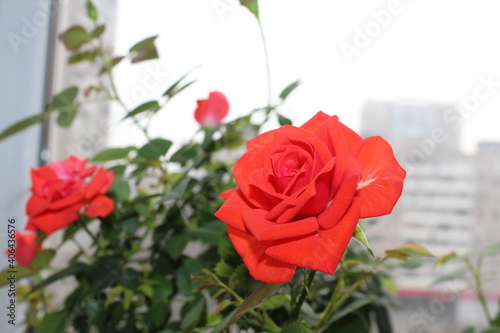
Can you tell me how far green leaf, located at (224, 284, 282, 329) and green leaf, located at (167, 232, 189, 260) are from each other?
209mm

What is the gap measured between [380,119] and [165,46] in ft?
1.77

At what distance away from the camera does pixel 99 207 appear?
465 millimetres

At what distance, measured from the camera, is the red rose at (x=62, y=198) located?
45cm

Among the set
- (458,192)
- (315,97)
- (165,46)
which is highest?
(165,46)

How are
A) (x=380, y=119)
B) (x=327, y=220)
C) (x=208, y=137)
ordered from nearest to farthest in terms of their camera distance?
(x=327, y=220) < (x=208, y=137) < (x=380, y=119)

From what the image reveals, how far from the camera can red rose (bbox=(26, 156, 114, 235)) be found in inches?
17.9

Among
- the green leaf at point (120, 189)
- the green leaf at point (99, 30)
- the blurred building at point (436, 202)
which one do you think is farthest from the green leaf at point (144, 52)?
the blurred building at point (436, 202)

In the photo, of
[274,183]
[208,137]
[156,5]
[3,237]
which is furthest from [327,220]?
[156,5]

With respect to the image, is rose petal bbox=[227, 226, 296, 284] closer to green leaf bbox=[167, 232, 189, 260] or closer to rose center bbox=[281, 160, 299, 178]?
rose center bbox=[281, 160, 299, 178]

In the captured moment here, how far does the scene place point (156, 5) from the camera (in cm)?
94

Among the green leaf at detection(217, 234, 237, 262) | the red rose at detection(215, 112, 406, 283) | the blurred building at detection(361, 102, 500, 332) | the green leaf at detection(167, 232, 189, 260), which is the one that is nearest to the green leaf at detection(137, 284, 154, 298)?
the green leaf at detection(167, 232, 189, 260)

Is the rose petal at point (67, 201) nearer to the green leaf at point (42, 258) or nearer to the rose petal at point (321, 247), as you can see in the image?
the green leaf at point (42, 258)

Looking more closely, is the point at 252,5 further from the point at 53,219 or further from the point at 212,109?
the point at 53,219

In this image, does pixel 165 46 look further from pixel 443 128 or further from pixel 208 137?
pixel 443 128
